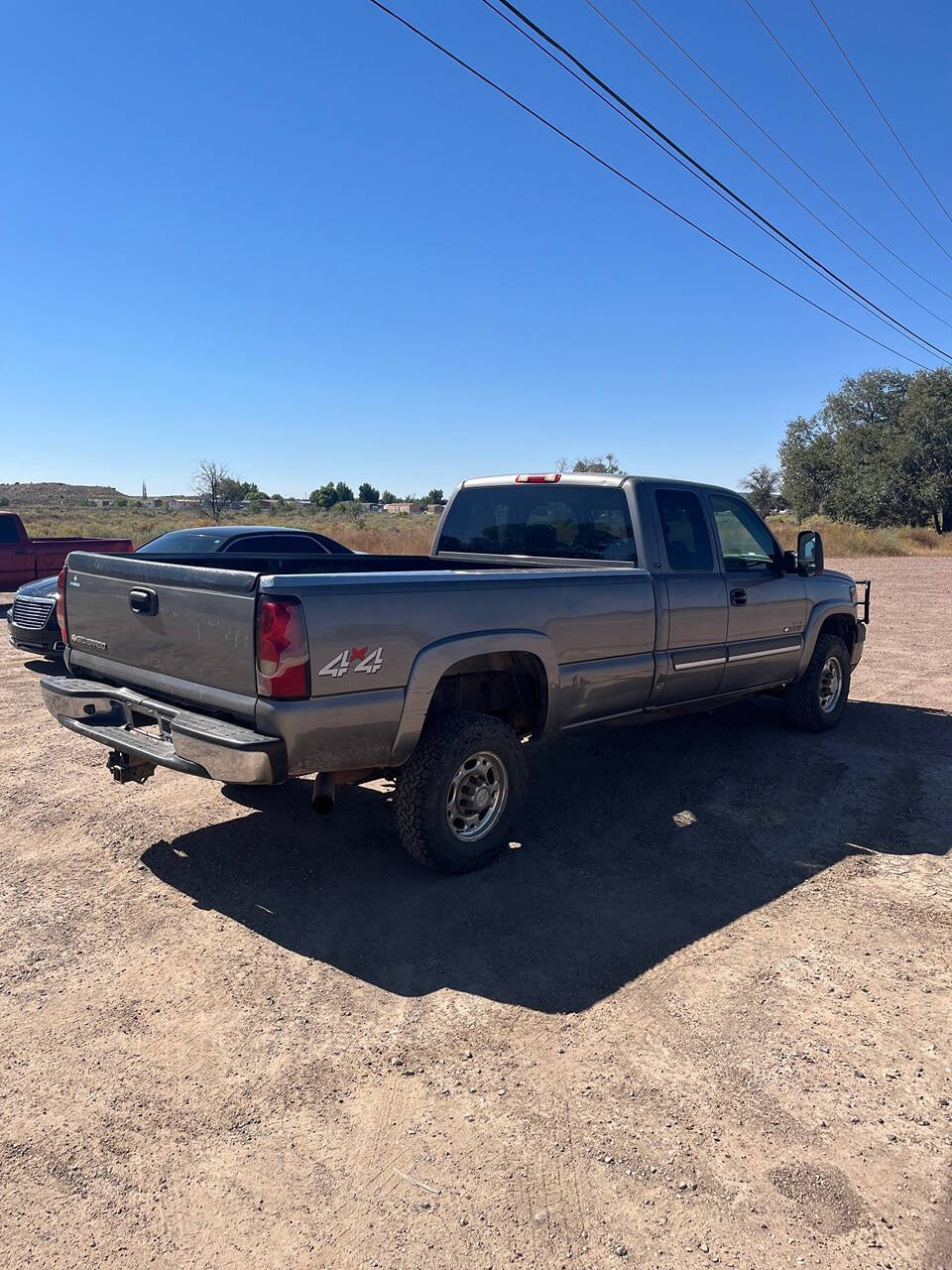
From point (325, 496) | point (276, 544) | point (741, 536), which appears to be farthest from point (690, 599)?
point (325, 496)

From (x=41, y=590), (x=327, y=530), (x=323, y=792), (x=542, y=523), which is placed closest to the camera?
(x=323, y=792)

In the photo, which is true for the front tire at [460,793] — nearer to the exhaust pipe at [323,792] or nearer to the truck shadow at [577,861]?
the truck shadow at [577,861]

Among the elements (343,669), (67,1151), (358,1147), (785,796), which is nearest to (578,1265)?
(358,1147)

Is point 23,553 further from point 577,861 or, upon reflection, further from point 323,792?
point 577,861

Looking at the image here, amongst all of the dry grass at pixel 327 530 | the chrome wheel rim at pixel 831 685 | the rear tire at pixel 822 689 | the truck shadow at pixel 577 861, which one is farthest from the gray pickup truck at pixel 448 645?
the dry grass at pixel 327 530

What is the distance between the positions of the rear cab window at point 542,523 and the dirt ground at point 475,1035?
164cm

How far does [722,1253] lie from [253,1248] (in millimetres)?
1189

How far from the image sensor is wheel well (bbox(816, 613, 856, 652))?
7.64 meters

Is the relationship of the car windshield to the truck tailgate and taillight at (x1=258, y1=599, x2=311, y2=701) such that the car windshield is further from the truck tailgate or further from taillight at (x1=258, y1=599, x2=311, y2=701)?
taillight at (x1=258, y1=599, x2=311, y2=701)

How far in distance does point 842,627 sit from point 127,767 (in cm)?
596

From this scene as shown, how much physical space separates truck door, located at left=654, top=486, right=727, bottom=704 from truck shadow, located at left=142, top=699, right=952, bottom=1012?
755 mm

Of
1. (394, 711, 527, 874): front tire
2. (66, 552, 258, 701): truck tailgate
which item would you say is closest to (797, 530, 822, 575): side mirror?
(394, 711, 527, 874): front tire

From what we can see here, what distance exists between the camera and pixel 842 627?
7.77 meters

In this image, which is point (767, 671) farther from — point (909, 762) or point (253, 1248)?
point (253, 1248)
